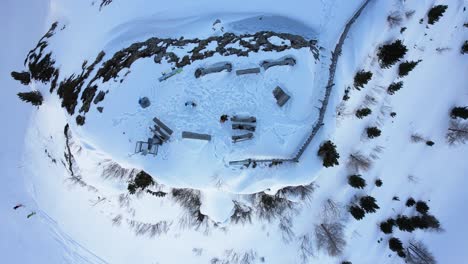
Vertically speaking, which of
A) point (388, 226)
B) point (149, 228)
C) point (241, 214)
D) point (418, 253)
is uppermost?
point (241, 214)

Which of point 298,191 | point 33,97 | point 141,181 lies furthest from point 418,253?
point 33,97

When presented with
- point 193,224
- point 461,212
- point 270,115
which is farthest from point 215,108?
point 461,212

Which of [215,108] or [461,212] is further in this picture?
[461,212]

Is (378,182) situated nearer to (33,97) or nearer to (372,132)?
(372,132)

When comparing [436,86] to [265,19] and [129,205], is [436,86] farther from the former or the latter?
[129,205]

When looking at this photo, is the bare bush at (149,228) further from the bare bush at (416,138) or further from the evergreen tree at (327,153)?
the bare bush at (416,138)

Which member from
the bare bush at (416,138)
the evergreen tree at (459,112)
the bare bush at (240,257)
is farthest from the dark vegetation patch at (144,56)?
the bare bush at (240,257)
